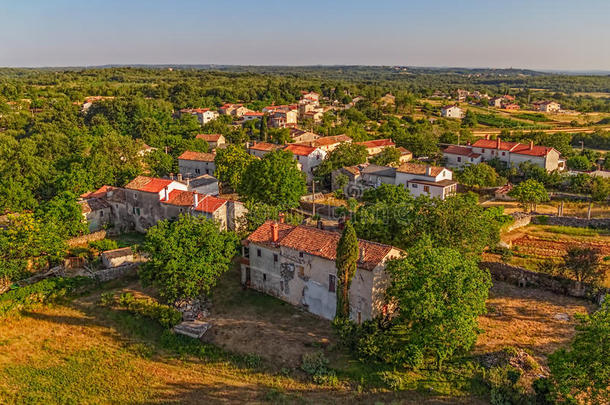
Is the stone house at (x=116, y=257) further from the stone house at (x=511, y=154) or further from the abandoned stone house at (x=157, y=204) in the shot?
the stone house at (x=511, y=154)

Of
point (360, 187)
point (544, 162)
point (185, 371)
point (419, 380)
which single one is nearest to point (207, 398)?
point (185, 371)

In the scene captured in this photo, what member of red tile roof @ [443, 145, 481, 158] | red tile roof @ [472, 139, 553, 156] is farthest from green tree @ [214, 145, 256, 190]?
red tile roof @ [472, 139, 553, 156]

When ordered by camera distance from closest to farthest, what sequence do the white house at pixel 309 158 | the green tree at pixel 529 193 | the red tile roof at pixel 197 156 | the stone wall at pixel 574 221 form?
the stone wall at pixel 574 221 → the green tree at pixel 529 193 → the red tile roof at pixel 197 156 → the white house at pixel 309 158

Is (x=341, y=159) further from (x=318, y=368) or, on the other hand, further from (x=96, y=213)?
(x=318, y=368)

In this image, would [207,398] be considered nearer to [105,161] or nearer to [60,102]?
[105,161]

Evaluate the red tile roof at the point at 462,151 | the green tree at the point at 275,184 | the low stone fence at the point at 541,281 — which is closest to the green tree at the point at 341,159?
the green tree at the point at 275,184

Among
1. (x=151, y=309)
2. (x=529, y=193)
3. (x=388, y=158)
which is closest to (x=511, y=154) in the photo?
(x=388, y=158)
